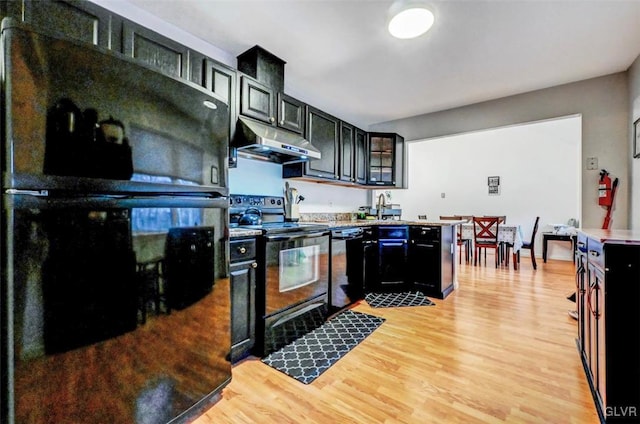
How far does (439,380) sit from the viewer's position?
1655mm

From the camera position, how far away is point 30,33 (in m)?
0.86

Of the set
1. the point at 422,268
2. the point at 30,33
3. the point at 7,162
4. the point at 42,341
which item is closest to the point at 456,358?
the point at 422,268

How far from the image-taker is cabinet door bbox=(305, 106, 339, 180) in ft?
9.82

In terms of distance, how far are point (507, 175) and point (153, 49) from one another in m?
7.03

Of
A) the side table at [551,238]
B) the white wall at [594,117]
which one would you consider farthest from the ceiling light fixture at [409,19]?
the side table at [551,238]

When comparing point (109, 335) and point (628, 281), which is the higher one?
point (628, 281)

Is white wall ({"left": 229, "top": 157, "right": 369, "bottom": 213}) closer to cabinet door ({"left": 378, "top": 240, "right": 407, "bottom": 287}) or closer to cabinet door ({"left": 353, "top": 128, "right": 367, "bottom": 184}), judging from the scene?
cabinet door ({"left": 353, "top": 128, "right": 367, "bottom": 184})

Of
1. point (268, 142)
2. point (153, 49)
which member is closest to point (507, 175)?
point (268, 142)

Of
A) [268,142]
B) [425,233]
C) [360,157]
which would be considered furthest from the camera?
[360,157]

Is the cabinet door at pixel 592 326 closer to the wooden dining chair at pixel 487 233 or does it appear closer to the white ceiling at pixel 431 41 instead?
the white ceiling at pixel 431 41

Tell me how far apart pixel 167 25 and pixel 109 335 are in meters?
2.34

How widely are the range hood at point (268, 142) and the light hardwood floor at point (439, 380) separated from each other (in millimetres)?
1617

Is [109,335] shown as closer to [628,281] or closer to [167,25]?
[628,281]

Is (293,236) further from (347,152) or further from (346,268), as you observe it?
(347,152)
